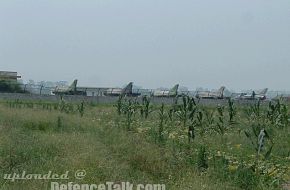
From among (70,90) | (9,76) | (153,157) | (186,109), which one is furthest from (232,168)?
(9,76)

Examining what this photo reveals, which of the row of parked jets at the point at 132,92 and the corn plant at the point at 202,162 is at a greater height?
the row of parked jets at the point at 132,92

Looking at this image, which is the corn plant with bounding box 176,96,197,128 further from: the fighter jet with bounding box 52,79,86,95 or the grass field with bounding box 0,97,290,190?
the fighter jet with bounding box 52,79,86,95

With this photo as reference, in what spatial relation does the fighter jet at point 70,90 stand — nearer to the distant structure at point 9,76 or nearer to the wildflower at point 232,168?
the distant structure at point 9,76

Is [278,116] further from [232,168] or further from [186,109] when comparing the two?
[232,168]

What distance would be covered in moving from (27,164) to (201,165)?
3342mm

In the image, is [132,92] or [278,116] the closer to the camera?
[278,116]

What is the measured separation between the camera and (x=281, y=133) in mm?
12164

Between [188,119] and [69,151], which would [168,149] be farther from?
[188,119]

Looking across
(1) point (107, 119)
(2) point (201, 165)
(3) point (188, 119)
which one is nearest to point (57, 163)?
(2) point (201, 165)

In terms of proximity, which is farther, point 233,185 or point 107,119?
point 107,119

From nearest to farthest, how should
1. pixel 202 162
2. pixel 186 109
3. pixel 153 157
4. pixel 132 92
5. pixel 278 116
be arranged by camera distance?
pixel 153 157
pixel 202 162
pixel 186 109
pixel 278 116
pixel 132 92

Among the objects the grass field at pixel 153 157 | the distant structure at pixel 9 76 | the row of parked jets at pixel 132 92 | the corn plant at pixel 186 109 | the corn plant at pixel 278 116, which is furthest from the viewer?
the distant structure at pixel 9 76

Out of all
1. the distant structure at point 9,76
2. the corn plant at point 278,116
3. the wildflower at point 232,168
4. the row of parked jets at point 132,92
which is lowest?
the wildflower at point 232,168

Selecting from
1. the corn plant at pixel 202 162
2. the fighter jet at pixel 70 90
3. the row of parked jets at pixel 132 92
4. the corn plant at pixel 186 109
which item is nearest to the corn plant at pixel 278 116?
the corn plant at pixel 186 109
